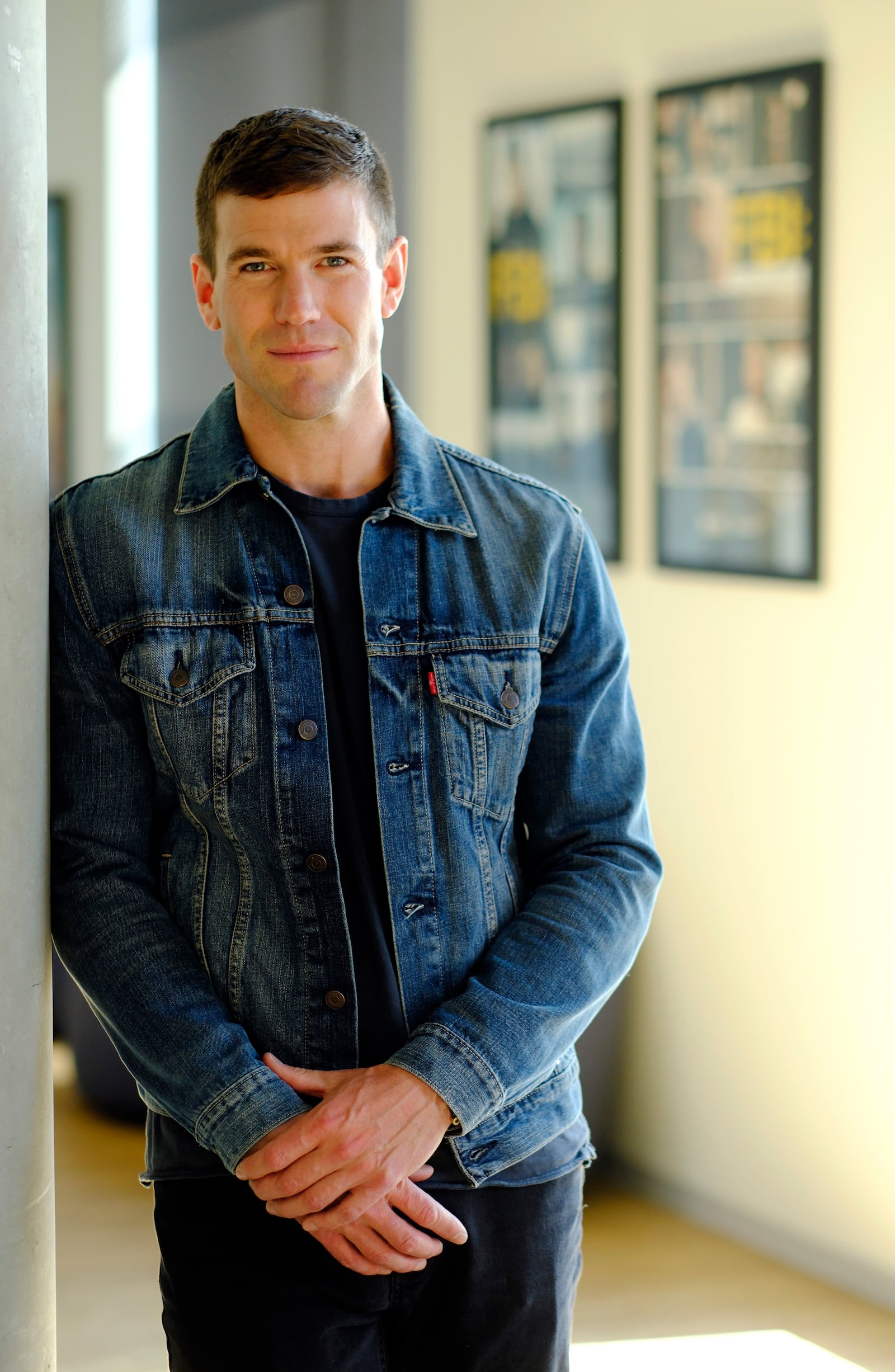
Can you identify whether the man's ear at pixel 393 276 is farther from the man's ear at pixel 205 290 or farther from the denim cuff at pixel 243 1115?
the denim cuff at pixel 243 1115

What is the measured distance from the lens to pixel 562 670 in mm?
1602

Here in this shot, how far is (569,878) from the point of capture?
158cm

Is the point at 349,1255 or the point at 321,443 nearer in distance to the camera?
the point at 349,1255

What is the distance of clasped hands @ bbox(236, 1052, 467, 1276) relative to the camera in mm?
1422

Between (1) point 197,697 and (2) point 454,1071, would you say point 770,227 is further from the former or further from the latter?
(2) point 454,1071

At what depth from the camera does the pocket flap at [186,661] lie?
1480 millimetres

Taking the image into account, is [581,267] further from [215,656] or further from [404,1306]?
[404,1306]

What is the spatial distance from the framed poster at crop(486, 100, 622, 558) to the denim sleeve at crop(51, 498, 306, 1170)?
2245 millimetres

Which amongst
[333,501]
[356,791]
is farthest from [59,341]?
[356,791]

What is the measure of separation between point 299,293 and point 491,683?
16.3 inches

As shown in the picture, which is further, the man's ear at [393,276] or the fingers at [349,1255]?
the man's ear at [393,276]

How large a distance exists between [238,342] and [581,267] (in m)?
2.24

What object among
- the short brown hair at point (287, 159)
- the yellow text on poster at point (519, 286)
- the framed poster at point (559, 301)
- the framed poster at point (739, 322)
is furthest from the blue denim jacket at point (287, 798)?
the yellow text on poster at point (519, 286)

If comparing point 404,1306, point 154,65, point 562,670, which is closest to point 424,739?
point 562,670
